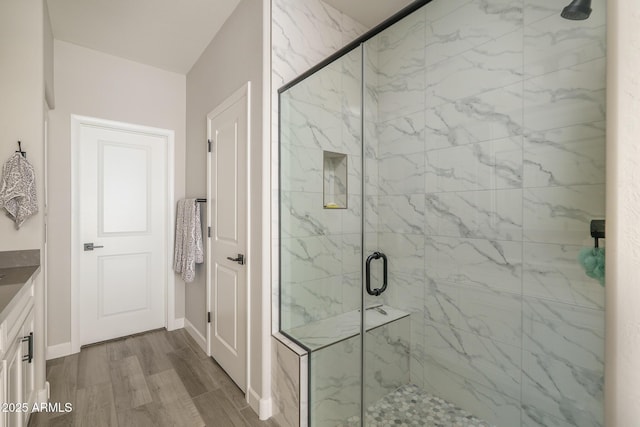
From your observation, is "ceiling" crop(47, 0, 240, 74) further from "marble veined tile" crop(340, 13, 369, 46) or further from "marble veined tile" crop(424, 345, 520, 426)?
"marble veined tile" crop(424, 345, 520, 426)

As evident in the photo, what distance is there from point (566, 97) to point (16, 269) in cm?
288

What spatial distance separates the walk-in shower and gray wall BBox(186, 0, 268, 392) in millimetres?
186

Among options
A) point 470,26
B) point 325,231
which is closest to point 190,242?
point 325,231

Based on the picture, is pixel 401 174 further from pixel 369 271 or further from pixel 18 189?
pixel 18 189

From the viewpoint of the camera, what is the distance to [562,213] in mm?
1127

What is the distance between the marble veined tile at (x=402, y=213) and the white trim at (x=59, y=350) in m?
3.04

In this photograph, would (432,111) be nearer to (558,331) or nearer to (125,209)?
(558,331)

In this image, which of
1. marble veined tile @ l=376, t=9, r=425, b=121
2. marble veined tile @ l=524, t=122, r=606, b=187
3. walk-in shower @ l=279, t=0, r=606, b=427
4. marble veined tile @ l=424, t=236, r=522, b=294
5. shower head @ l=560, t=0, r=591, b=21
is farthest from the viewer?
marble veined tile @ l=376, t=9, r=425, b=121

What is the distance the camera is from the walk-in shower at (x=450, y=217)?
3.60 feet

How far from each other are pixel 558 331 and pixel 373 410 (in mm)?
978

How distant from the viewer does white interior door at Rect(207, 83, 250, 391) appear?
2107 millimetres

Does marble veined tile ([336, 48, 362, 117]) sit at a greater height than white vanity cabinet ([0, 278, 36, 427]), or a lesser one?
greater

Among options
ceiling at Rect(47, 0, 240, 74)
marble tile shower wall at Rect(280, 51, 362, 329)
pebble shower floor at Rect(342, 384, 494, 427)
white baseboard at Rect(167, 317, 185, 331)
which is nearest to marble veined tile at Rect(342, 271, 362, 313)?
marble tile shower wall at Rect(280, 51, 362, 329)

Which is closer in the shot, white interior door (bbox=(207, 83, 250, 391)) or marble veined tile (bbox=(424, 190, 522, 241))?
marble veined tile (bbox=(424, 190, 522, 241))
